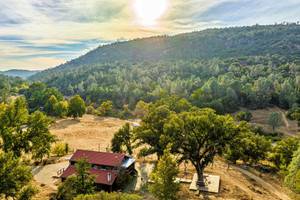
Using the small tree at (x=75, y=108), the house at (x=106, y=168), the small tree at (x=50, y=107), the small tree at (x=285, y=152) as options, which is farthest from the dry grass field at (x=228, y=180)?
the small tree at (x=50, y=107)

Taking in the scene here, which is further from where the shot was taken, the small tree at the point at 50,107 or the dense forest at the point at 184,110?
the small tree at the point at 50,107

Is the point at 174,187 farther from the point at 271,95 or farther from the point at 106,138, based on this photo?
the point at 271,95

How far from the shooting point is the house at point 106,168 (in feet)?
78.8

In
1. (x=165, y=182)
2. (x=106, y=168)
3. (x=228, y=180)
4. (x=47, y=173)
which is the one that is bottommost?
(x=47, y=173)

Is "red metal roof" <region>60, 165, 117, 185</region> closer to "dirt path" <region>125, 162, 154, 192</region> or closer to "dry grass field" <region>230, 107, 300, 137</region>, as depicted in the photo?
"dirt path" <region>125, 162, 154, 192</region>

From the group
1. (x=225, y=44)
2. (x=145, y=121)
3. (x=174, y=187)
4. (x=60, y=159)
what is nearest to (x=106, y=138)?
(x=60, y=159)

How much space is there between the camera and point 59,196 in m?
20.8

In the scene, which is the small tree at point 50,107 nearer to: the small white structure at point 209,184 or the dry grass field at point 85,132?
the dry grass field at point 85,132

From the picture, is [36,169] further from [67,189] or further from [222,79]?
[222,79]

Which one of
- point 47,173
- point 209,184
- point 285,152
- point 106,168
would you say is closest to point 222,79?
point 285,152

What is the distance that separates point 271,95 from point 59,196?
85963 millimetres

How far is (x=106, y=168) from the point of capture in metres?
25.7

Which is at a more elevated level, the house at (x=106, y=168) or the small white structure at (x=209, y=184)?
the house at (x=106, y=168)

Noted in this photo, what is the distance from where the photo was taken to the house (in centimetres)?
2402
